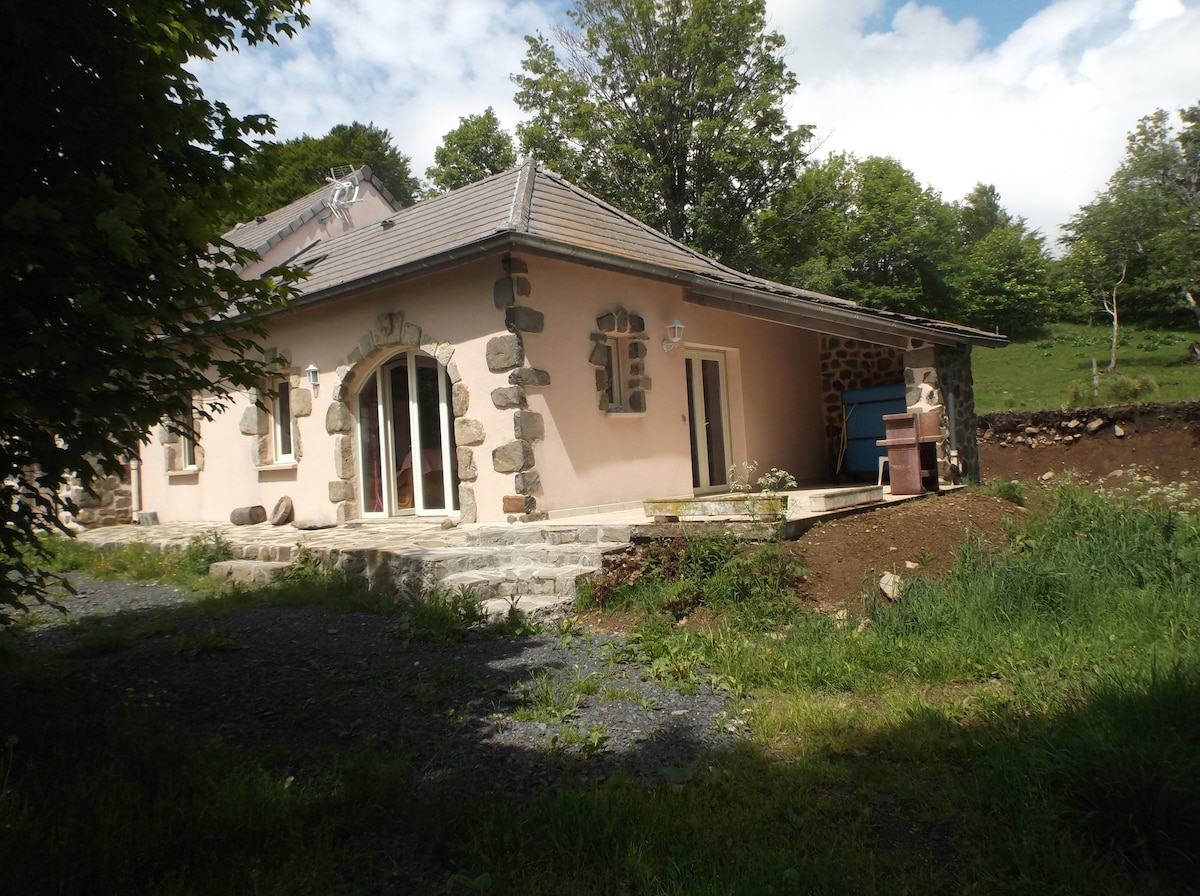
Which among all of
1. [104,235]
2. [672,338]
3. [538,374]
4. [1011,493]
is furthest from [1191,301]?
[104,235]

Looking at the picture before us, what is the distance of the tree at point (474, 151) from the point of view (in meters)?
28.7

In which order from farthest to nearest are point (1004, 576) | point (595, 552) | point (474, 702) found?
point (595, 552) → point (1004, 576) → point (474, 702)

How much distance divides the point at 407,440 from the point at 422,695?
21.4ft

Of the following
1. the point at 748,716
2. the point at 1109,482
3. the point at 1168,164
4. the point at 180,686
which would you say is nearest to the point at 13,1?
the point at 180,686

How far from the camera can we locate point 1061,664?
4176 millimetres

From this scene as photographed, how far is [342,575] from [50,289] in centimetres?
485

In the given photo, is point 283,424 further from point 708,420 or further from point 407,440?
point 708,420

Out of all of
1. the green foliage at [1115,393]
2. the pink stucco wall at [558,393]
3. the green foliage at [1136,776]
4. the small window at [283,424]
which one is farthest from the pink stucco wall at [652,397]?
the green foliage at [1115,393]

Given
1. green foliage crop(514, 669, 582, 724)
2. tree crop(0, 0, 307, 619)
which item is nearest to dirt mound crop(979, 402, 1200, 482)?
green foliage crop(514, 669, 582, 724)

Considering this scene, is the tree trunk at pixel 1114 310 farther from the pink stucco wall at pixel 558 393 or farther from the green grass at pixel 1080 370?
the pink stucco wall at pixel 558 393

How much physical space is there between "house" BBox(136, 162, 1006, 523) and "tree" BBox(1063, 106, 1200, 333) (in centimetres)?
2421

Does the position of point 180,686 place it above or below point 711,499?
below

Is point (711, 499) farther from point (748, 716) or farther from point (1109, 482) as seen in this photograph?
point (1109, 482)

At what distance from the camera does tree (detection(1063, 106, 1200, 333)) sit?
97.7ft
